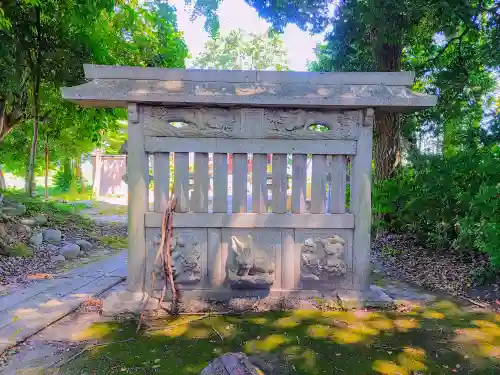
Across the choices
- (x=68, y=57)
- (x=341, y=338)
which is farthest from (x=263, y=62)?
(x=341, y=338)

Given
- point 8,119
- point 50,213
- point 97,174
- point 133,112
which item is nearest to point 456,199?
point 133,112

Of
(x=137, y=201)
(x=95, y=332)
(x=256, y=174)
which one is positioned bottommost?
(x=95, y=332)

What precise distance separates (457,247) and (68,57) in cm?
731

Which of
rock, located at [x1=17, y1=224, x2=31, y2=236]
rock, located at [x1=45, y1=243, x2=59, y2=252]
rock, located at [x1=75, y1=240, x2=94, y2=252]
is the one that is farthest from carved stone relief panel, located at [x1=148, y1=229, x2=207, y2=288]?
rock, located at [x1=17, y1=224, x2=31, y2=236]

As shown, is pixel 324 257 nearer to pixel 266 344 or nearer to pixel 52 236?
pixel 266 344

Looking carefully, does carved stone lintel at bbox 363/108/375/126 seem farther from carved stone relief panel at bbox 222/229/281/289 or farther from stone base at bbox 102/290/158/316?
stone base at bbox 102/290/158/316

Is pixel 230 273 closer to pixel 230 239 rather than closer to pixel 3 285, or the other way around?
pixel 230 239

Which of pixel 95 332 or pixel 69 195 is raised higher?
pixel 69 195

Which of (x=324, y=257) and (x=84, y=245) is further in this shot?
(x=84, y=245)

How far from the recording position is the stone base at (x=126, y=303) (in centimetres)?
370

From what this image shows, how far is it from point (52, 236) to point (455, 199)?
640 cm

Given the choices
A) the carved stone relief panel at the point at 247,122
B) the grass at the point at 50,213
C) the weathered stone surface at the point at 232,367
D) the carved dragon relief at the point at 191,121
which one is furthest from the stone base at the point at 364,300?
the grass at the point at 50,213

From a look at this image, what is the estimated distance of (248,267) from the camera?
12.3ft

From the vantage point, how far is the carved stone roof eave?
11.8 ft
